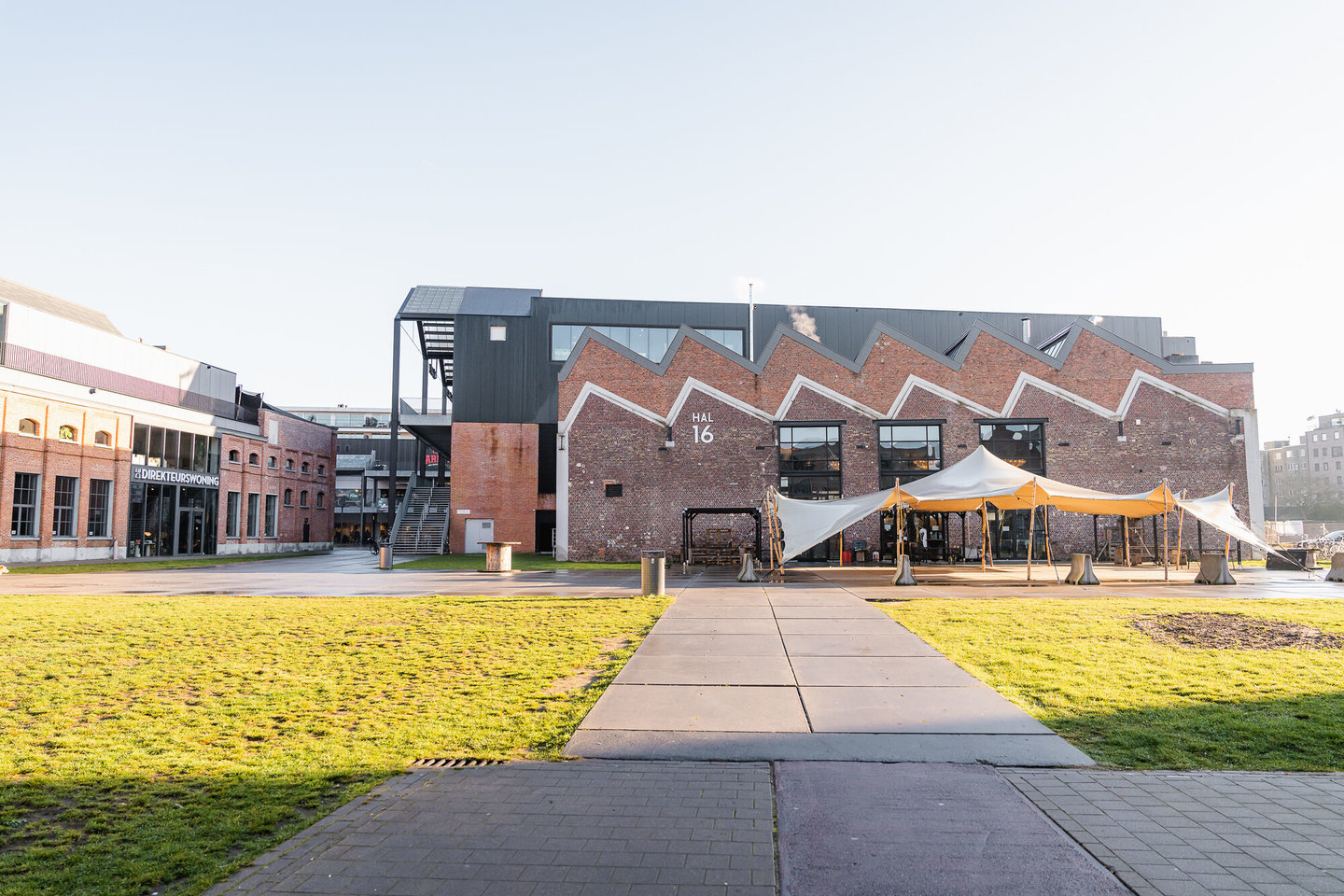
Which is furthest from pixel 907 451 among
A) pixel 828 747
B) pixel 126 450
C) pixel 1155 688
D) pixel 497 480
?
pixel 126 450

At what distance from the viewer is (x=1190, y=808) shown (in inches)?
167

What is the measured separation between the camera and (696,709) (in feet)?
21.5

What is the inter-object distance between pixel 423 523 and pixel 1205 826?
138 feet

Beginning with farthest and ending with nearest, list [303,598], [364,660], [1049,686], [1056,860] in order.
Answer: [303,598]
[364,660]
[1049,686]
[1056,860]

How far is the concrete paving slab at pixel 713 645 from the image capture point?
9141 millimetres

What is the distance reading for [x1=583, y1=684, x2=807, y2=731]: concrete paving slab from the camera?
6074 mm

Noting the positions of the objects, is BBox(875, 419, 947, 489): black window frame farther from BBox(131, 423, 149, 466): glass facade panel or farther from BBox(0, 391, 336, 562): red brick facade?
BBox(131, 423, 149, 466): glass facade panel

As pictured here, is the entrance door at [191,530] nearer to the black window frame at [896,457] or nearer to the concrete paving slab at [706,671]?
A: the black window frame at [896,457]

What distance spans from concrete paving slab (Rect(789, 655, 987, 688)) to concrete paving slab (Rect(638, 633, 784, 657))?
26.2 inches

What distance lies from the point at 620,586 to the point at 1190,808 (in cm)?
1500

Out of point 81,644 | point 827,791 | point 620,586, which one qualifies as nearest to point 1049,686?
point 827,791

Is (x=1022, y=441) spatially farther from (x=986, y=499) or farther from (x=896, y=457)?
(x=986, y=499)

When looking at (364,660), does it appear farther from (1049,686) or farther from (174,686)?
(1049,686)

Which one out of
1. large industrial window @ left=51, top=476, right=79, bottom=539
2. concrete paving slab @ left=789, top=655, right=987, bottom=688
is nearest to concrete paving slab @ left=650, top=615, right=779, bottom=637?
concrete paving slab @ left=789, top=655, right=987, bottom=688
